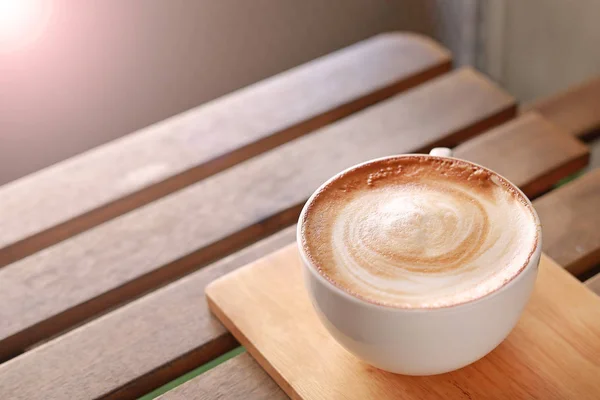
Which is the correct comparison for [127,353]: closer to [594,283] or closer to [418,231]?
[418,231]

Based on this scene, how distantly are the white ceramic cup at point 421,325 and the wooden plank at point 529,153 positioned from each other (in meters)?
0.27

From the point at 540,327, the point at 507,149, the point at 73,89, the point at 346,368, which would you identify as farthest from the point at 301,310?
the point at 73,89

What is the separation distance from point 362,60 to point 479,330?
0.55 metres

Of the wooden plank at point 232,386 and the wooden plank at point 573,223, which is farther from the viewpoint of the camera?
the wooden plank at point 573,223

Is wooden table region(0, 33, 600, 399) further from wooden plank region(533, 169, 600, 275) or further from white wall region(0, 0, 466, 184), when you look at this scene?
white wall region(0, 0, 466, 184)

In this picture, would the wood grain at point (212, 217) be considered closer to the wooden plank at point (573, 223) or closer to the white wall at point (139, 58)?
the wooden plank at point (573, 223)

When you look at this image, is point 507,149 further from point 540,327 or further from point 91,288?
point 91,288

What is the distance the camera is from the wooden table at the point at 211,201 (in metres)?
0.65

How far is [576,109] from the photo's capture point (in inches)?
35.5

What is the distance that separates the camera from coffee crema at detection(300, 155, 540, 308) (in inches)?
20.3

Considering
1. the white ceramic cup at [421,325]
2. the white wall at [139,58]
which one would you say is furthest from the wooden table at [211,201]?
the white wall at [139,58]

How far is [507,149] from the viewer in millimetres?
823

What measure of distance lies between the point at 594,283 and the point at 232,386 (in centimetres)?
31

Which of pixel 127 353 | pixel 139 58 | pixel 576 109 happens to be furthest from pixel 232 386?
pixel 139 58
